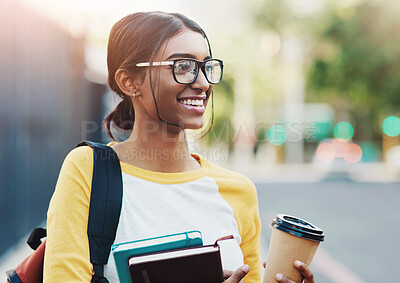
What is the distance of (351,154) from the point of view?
1953 cm

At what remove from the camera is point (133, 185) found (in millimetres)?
1602

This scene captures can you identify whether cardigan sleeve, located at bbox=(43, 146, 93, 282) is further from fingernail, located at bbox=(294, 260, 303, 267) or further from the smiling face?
fingernail, located at bbox=(294, 260, 303, 267)

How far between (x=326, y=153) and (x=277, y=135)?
10.6 m

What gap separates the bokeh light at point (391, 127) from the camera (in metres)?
25.6

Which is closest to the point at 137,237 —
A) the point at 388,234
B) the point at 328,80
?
the point at 388,234

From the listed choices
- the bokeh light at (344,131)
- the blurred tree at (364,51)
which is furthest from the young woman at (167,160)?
the bokeh light at (344,131)

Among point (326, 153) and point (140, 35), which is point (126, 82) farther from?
point (326, 153)

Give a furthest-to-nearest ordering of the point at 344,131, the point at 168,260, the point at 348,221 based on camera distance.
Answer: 1. the point at 344,131
2. the point at 348,221
3. the point at 168,260

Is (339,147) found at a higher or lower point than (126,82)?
lower

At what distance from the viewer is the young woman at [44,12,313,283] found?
1521mm

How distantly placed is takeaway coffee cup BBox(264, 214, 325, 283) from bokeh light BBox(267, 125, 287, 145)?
26.2 m

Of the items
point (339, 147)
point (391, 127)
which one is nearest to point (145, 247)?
point (339, 147)

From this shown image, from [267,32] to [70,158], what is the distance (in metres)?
28.1

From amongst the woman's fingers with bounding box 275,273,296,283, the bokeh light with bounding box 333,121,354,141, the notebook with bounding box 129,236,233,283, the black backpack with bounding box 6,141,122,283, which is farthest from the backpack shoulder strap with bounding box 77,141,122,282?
the bokeh light with bounding box 333,121,354,141
